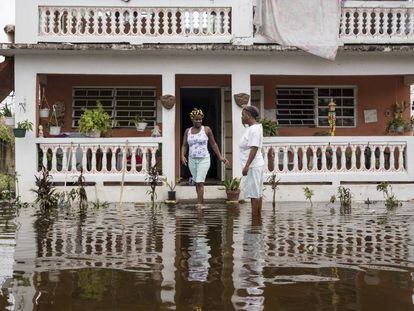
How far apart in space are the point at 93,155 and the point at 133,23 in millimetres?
2686

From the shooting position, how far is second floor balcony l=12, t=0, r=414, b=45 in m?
10.3

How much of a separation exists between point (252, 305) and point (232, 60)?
783 cm

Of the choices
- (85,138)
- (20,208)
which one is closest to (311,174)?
(85,138)

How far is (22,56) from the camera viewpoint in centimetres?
1019

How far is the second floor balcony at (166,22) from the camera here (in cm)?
1026

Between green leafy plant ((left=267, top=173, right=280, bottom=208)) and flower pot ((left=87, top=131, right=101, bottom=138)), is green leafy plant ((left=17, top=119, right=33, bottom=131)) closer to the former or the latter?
flower pot ((left=87, top=131, right=101, bottom=138))

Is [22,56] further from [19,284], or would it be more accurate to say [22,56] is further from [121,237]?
[19,284]

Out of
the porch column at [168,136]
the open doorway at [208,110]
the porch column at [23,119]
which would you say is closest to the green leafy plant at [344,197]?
the porch column at [168,136]

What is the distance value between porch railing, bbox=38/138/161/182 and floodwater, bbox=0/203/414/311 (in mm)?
2655

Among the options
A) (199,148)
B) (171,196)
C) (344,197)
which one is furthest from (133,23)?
(344,197)

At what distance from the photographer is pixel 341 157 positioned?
410 inches

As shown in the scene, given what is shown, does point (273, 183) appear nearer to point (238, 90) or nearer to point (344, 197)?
point (344, 197)

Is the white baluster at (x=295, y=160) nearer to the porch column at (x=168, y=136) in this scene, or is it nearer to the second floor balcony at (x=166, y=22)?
the second floor balcony at (x=166, y=22)

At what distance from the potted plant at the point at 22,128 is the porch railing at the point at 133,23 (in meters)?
1.64
